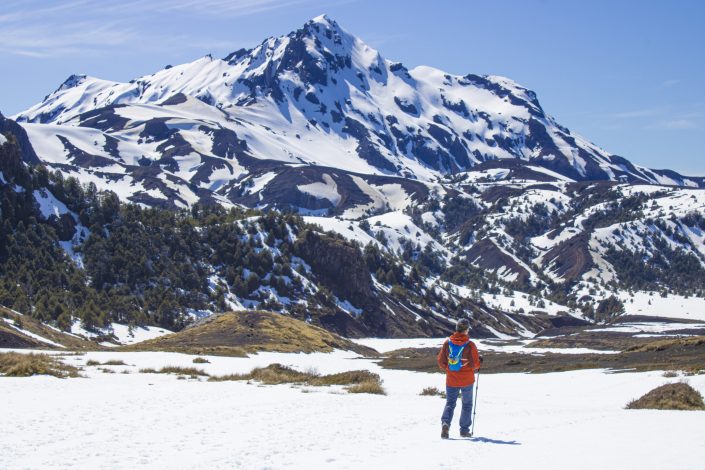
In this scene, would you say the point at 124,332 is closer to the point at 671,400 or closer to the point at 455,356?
the point at 671,400

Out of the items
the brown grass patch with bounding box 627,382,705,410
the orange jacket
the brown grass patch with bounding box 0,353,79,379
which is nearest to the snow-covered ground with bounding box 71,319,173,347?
the brown grass patch with bounding box 0,353,79,379

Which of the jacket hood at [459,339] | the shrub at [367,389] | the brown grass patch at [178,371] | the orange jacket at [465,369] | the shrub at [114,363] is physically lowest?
the shrub at [367,389]

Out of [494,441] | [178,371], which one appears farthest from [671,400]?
[178,371]

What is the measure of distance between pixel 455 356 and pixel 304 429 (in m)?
3.56

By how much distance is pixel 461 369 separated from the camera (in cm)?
1717

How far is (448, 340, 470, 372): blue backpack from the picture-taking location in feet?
56.5

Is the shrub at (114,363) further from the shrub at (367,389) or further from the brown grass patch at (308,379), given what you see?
the shrub at (367,389)

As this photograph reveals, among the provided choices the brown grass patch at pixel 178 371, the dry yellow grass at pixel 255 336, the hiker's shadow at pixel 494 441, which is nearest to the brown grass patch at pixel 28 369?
the brown grass patch at pixel 178 371

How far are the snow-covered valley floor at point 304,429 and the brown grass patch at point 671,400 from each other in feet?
2.61

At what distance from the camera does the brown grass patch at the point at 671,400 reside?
72.7ft

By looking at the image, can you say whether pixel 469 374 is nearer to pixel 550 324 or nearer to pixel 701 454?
pixel 701 454

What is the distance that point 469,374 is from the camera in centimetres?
1716

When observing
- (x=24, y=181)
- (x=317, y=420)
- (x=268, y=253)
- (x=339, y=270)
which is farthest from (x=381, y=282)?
(x=317, y=420)

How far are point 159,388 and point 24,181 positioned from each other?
287 feet
